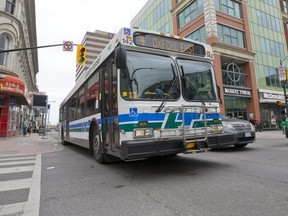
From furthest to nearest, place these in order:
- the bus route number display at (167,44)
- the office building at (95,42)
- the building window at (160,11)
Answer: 1. the office building at (95,42)
2. the building window at (160,11)
3. the bus route number display at (167,44)

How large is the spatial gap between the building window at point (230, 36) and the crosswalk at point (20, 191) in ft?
81.9

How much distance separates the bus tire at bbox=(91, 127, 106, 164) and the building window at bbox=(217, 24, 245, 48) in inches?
901

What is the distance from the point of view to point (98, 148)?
6539 millimetres

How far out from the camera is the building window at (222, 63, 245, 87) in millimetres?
26172

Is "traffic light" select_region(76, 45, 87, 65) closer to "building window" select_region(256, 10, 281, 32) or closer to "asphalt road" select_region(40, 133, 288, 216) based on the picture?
"asphalt road" select_region(40, 133, 288, 216)

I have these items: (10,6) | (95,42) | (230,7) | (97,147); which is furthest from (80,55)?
(95,42)

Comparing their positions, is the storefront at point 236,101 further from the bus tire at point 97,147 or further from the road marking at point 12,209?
the road marking at point 12,209

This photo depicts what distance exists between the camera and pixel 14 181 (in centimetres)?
496

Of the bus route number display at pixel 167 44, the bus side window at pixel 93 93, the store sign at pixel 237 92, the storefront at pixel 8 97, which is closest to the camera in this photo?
the bus route number display at pixel 167 44

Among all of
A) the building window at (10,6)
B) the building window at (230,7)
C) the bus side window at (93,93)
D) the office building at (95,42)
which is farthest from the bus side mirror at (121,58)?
the office building at (95,42)

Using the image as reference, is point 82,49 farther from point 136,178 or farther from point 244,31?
point 244,31

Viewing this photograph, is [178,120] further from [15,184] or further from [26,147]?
[26,147]

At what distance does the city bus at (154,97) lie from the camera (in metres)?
4.59

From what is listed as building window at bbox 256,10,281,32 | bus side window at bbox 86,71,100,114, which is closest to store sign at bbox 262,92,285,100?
building window at bbox 256,10,281,32
